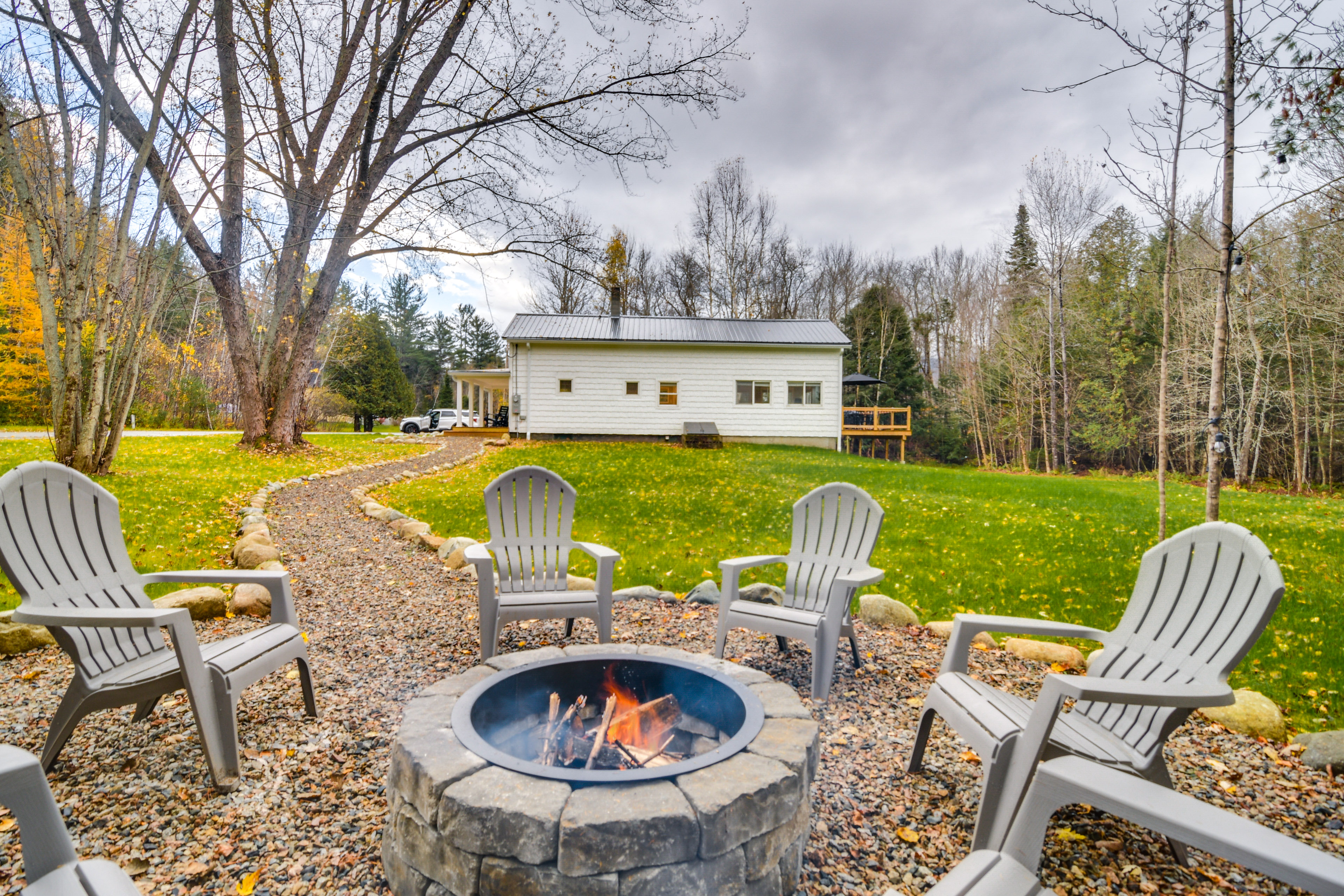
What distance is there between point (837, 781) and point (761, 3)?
30.5 ft

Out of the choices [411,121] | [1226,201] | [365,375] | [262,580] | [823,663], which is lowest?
[823,663]

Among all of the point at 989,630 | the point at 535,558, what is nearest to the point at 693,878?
the point at 989,630

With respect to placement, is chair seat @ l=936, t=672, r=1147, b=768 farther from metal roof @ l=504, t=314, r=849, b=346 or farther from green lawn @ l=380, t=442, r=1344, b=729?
metal roof @ l=504, t=314, r=849, b=346

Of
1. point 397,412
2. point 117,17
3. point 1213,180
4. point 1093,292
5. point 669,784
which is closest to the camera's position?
point 669,784

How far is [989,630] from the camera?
2316 millimetres

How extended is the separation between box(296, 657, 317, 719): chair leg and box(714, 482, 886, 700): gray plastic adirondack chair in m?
1.89

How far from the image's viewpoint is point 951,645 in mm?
2436

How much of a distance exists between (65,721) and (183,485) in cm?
629

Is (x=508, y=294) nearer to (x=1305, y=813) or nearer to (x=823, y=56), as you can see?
(x=823, y=56)

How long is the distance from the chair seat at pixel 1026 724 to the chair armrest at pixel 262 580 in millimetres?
2730

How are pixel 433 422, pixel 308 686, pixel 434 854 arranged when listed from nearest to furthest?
pixel 434 854
pixel 308 686
pixel 433 422

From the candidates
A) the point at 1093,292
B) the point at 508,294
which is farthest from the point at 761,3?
the point at 1093,292

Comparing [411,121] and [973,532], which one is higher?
[411,121]

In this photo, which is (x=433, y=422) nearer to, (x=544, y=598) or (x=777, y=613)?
(x=544, y=598)
